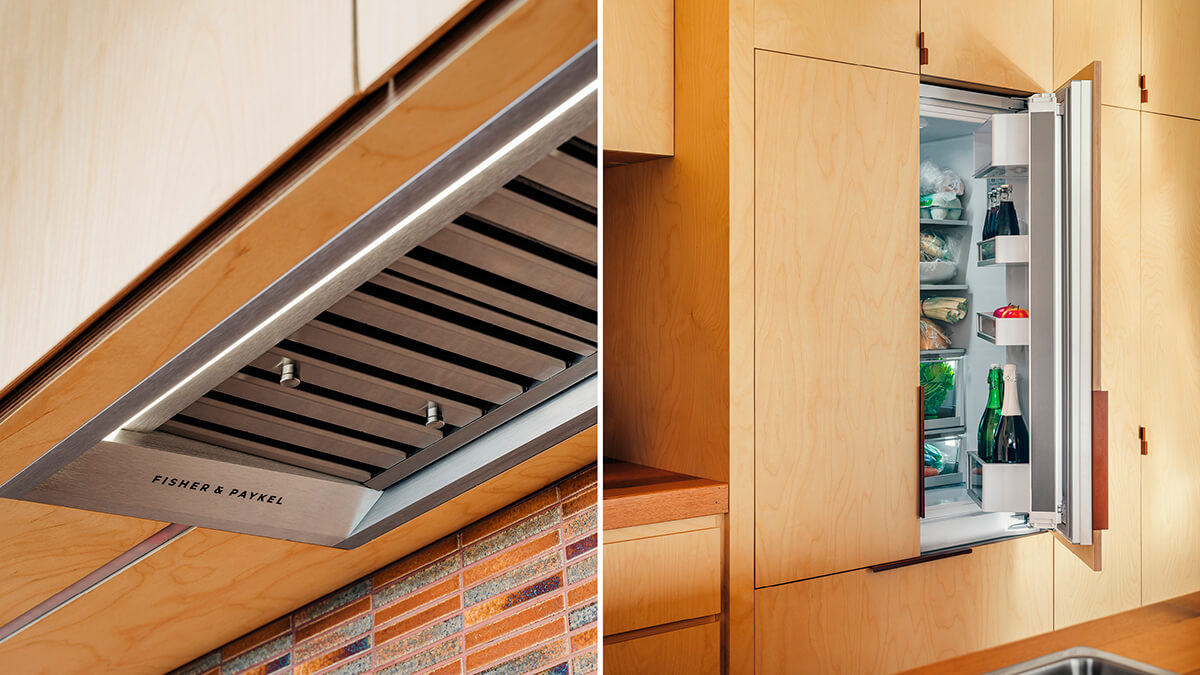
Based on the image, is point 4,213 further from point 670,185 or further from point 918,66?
point 918,66

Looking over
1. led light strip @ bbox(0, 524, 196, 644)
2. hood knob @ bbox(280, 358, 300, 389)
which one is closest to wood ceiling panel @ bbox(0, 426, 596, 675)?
led light strip @ bbox(0, 524, 196, 644)

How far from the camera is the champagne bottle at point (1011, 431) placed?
0.25 meters

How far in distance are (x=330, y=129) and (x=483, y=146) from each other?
0.06m

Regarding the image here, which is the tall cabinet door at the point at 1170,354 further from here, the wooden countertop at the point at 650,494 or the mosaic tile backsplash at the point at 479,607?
the mosaic tile backsplash at the point at 479,607

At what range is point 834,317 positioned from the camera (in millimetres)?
272

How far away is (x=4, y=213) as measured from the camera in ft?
1.42

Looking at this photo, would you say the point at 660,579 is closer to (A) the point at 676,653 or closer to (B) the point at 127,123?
(A) the point at 676,653

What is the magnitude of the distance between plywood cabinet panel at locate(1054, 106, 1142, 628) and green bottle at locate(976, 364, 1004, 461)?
3cm

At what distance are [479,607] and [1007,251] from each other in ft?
4.29

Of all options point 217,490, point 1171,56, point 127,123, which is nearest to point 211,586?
point 217,490

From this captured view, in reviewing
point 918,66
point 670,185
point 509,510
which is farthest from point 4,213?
point 509,510

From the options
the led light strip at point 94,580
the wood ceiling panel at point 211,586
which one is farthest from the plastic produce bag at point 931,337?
the led light strip at point 94,580

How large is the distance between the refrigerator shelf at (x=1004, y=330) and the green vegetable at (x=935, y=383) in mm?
19

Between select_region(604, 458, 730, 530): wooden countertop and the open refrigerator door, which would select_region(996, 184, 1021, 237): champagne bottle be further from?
select_region(604, 458, 730, 530): wooden countertop
